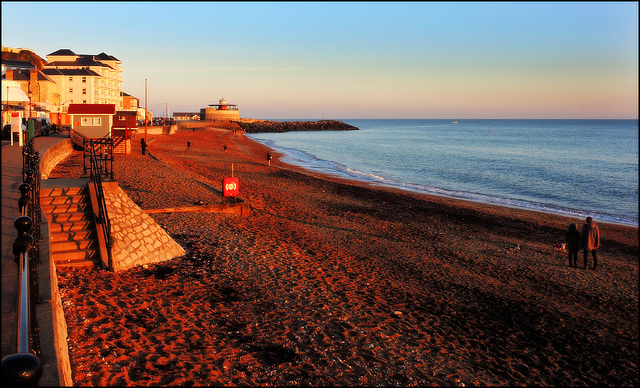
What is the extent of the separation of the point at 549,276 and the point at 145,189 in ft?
45.4

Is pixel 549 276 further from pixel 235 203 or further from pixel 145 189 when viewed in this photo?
pixel 145 189

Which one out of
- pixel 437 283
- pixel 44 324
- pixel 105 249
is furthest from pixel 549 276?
pixel 44 324

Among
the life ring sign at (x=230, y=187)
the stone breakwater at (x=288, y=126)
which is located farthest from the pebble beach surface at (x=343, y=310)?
the stone breakwater at (x=288, y=126)

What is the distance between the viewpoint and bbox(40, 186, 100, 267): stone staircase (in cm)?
829

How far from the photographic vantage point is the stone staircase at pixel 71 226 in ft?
27.2

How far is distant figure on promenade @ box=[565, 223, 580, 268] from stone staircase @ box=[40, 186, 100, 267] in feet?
40.7

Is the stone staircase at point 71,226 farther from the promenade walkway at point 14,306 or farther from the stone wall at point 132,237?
the promenade walkway at point 14,306

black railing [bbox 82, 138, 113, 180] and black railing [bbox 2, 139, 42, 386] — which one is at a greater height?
black railing [bbox 82, 138, 113, 180]

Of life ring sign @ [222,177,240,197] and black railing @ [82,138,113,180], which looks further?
life ring sign @ [222,177,240,197]

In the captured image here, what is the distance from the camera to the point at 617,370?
7.59m

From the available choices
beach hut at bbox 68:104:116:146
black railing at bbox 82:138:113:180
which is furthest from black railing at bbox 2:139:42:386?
beach hut at bbox 68:104:116:146

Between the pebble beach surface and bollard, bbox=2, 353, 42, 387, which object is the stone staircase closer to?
the pebble beach surface

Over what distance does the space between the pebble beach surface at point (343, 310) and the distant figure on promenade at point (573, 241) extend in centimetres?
30

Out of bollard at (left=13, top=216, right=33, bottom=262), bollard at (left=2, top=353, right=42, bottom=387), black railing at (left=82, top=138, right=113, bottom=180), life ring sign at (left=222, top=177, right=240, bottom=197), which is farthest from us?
life ring sign at (left=222, top=177, right=240, bottom=197)
